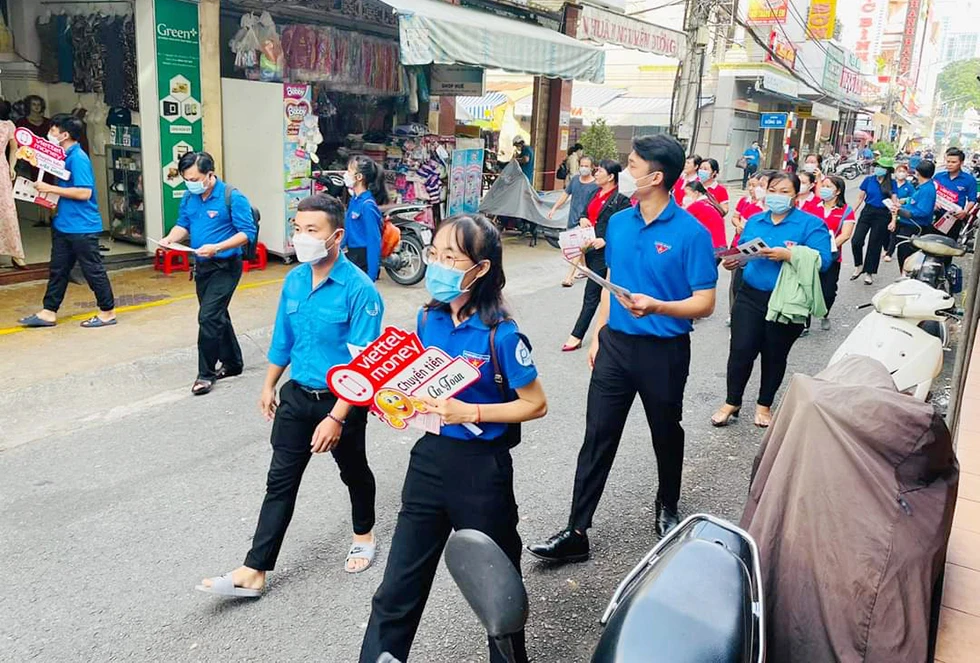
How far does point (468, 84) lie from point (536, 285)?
4.53 metres

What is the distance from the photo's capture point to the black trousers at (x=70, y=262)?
681 cm

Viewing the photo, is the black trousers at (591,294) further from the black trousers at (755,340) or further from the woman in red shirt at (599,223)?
the black trousers at (755,340)

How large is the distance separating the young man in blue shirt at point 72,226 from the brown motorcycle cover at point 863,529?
6.23 m

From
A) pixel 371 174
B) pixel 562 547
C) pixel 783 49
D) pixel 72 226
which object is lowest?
pixel 562 547

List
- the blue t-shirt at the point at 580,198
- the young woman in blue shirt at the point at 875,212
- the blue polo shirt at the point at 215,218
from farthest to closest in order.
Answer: the young woman in blue shirt at the point at 875,212 → the blue t-shirt at the point at 580,198 → the blue polo shirt at the point at 215,218

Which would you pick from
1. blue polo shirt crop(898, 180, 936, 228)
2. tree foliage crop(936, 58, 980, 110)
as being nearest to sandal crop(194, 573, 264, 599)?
blue polo shirt crop(898, 180, 936, 228)

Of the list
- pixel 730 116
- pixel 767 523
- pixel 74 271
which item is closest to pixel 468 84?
pixel 74 271

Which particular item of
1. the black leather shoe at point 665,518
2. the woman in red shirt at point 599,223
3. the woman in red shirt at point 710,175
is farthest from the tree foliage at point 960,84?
the black leather shoe at point 665,518

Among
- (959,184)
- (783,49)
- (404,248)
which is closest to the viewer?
(404,248)

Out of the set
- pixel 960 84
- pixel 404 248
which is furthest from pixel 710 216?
pixel 960 84

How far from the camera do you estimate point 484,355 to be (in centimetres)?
260

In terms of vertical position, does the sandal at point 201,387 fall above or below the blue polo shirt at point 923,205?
below

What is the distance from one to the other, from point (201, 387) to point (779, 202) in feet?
13.9

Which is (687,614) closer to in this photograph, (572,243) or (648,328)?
(648,328)
